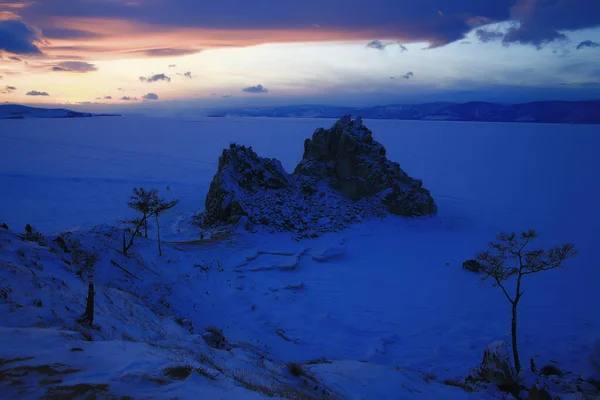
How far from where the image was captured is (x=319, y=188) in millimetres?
31734

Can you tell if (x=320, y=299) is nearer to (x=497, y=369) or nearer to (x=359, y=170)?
(x=497, y=369)

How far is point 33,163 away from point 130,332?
66.6 m

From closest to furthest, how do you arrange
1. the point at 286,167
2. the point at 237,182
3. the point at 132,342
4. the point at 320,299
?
the point at 132,342 < the point at 320,299 < the point at 237,182 < the point at 286,167

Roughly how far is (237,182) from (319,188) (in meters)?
7.18

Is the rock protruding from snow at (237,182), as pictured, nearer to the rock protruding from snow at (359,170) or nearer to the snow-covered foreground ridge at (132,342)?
the rock protruding from snow at (359,170)

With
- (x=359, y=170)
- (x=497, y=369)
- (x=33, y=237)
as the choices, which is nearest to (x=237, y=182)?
(x=359, y=170)

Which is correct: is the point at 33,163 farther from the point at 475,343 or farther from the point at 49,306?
the point at 475,343

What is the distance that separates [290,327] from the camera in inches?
612

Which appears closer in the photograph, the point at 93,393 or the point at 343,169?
the point at 93,393

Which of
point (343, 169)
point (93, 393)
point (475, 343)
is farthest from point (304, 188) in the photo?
point (93, 393)

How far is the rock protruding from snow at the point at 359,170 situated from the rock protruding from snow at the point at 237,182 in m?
3.97

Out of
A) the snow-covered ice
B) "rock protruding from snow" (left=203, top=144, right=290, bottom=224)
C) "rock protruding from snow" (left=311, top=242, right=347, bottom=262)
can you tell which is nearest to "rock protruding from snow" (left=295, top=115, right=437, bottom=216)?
the snow-covered ice

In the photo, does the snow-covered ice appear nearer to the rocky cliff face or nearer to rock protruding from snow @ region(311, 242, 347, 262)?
rock protruding from snow @ region(311, 242, 347, 262)

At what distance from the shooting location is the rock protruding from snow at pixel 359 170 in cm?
3133
